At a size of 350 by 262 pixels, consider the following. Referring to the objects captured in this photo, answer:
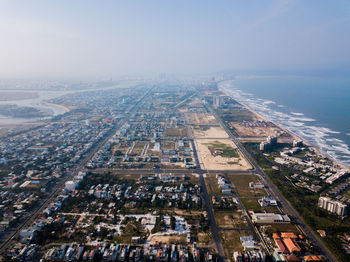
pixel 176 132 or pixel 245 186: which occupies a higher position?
pixel 176 132

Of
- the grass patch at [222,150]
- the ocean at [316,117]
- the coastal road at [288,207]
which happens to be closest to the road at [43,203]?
the grass patch at [222,150]

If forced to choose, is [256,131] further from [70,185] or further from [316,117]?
[70,185]

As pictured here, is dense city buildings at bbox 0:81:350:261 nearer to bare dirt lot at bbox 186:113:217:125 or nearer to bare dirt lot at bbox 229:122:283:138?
bare dirt lot at bbox 229:122:283:138

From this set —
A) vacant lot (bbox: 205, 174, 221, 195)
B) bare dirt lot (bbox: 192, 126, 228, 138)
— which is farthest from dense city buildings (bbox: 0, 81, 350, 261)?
bare dirt lot (bbox: 192, 126, 228, 138)

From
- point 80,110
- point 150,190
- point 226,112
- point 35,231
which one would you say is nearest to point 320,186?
point 150,190

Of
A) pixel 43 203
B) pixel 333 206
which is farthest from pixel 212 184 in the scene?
pixel 43 203

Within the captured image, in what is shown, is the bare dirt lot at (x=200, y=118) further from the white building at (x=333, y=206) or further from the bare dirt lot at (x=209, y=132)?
the white building at (x=333, y=206)
